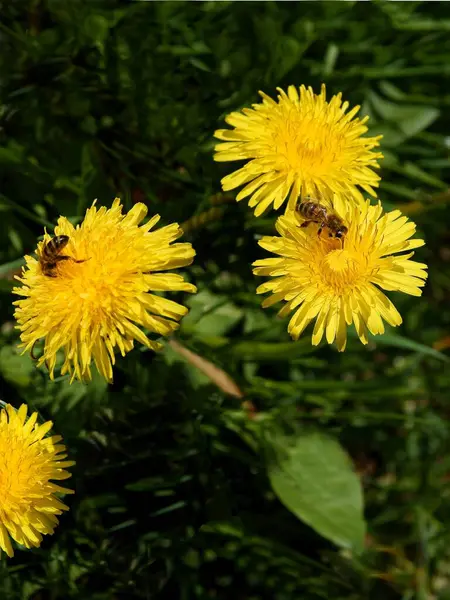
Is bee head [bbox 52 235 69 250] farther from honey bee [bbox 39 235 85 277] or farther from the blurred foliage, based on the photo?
the blurred foliage

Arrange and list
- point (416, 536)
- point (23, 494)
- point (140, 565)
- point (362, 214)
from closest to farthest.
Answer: point (23, 494)
point (362, 214)
point (140, 565)
point (416, 536)

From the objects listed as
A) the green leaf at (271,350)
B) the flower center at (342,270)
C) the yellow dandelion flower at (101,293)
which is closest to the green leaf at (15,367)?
the yellow dandelion flower at (101,293)

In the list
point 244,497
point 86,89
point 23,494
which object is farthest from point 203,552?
point 86,89

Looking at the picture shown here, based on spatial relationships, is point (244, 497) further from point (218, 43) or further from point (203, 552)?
point (218, 43)

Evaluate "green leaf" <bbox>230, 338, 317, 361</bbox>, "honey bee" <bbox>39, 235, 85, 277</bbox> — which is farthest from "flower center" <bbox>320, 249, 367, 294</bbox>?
"honey bee" <bbox>39, 235, 85, 277</bbox>

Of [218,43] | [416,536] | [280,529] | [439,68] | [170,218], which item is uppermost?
[439,68]

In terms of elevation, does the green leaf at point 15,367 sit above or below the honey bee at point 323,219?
below

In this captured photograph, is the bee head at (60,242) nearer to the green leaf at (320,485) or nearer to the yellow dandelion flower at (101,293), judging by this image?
the yellow dandelion flower at (101,293)
